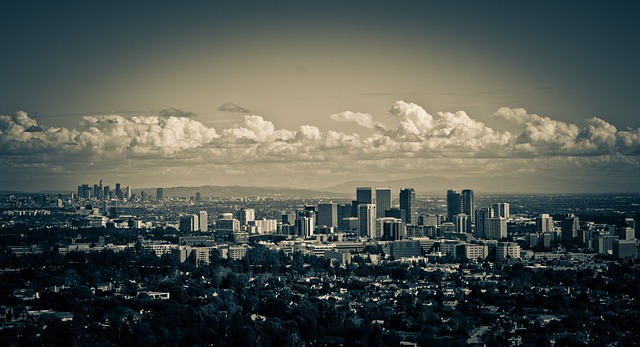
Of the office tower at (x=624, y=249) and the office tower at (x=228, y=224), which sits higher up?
the office tower at (x=228, y=224)

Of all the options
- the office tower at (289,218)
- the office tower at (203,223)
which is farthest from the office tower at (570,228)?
the office tower at (203,223)

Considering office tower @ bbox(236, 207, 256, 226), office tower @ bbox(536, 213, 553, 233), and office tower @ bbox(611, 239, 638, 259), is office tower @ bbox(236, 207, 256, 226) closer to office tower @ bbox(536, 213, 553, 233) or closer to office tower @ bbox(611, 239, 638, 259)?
office tower @ bbox(536, 213, 553, 233)

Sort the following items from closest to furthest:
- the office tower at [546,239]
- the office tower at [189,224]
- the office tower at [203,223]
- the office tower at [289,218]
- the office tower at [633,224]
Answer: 1. the office tower at [546,239]
2. the office tower at [633,224]
3. the office tower at [189,224]
4. the office tower at [203,223]
5. the office tower at [289,218]

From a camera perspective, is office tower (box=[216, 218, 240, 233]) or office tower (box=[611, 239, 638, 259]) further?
office tower (box=[216, 218, 240, 233])

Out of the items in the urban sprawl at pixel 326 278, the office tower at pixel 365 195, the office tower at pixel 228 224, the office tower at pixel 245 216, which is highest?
the office tower at pixel 365 195

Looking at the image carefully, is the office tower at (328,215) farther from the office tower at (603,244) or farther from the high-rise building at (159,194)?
the high-rise building at (159,194)

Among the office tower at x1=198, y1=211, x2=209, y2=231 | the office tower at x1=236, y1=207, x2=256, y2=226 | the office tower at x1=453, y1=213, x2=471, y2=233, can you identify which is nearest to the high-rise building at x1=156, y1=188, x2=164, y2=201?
the office tower at x1=236, y1=207, x2=256, y2=226

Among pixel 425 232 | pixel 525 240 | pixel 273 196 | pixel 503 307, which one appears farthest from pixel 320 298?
pixel 273 196
